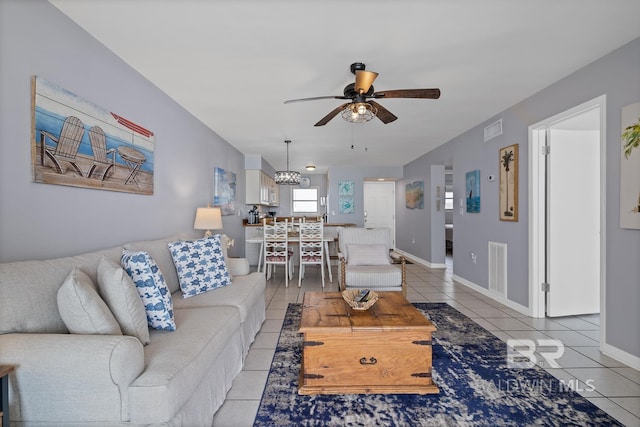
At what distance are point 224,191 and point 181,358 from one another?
155 inches

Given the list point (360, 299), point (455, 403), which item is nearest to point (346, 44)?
point (360, 299)

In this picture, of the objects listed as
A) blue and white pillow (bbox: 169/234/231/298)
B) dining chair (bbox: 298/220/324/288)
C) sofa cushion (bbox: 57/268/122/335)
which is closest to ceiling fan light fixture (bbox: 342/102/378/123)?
blue and white pillow (bbox: 169/234/231/298)

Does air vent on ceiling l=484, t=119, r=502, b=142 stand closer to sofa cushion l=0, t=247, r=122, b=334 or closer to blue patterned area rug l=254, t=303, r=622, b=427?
blue patterned area rug l=254, t=303, r=622, b=427

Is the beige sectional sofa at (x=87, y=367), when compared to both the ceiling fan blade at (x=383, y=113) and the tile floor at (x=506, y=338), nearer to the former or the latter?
the tile floor at (x=506, y=338)

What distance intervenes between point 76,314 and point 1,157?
39.5 inches

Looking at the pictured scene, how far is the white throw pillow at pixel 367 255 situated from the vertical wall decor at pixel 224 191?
225 centimetres

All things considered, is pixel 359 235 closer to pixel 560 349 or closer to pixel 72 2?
pixel 560 349

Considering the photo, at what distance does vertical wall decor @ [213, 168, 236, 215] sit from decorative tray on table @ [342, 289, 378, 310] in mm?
3027

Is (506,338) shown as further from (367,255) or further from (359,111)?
(359,111)

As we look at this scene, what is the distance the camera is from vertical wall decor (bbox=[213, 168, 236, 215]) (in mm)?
4742

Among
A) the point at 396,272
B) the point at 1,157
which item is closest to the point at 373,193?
the point at 396,272

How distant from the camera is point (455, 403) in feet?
5.95

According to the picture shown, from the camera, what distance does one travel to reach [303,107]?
3625 millimetres

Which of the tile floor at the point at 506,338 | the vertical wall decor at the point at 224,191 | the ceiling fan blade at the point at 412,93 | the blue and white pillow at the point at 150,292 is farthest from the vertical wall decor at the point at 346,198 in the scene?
the blue and white pillow at the point at 150,292
